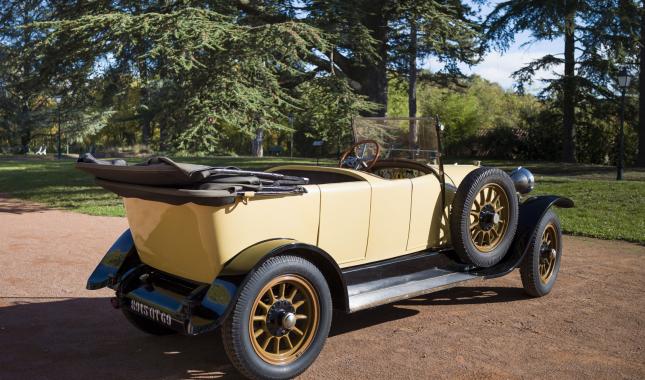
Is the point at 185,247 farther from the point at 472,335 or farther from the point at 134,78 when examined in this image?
the point at 134,78

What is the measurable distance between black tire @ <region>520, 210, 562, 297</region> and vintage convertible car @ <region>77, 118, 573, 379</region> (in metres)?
0.02

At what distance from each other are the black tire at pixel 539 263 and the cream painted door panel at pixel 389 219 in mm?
1415

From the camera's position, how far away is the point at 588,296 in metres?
5.43

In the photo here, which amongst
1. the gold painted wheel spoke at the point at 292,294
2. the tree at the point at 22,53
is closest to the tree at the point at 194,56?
the tree at the point at 22,53

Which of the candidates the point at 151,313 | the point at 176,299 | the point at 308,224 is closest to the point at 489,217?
the point at 308,224

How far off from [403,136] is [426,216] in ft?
3.17

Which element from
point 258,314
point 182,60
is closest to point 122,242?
point 258,314

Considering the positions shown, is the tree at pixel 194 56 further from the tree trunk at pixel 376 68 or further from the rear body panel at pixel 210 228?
the rear body panel at pixel 210 228

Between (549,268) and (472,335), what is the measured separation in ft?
5.39

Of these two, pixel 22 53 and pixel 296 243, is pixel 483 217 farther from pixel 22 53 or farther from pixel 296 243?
pixel 22 53

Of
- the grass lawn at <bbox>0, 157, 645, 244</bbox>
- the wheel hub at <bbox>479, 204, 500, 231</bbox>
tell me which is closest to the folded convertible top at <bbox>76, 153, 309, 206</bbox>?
the wheel hub at <bbox>479, 204, 500, 231</bbox>

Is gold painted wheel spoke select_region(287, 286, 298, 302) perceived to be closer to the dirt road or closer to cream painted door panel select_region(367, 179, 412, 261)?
the dirt road

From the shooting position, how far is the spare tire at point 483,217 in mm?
4590

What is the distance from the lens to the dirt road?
3.68 meters
